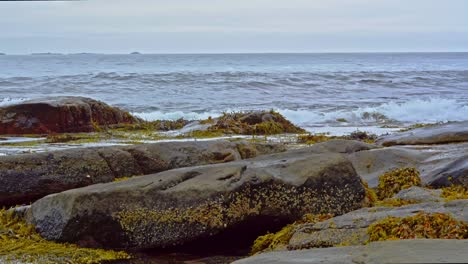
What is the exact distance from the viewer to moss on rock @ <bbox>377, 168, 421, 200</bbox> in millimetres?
5879

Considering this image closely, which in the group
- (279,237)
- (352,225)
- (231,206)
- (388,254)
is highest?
(388,254)

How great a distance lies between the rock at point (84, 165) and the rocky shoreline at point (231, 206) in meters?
0.01

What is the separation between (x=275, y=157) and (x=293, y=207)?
94 centimetres

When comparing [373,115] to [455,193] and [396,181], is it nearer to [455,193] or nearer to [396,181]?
[396,181]

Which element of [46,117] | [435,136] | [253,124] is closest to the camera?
[435,136]

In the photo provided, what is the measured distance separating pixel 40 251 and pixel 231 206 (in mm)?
1567

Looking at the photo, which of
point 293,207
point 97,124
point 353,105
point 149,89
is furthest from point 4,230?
point 149,89

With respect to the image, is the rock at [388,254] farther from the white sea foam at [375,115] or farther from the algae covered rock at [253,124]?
the white sea foam at [375,115]

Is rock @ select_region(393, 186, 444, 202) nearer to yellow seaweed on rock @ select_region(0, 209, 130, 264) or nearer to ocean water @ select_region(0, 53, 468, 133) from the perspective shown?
yellow seaweed on rock @ select_region(0, 209, 130, 264)

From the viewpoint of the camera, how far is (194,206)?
16.1 ft

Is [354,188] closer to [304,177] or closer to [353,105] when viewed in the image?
[304,177]

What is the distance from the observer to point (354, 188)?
17.5 ft

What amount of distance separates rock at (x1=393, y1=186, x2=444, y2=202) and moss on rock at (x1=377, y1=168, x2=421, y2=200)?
47 cm

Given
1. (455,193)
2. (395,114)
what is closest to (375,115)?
(395,114)
